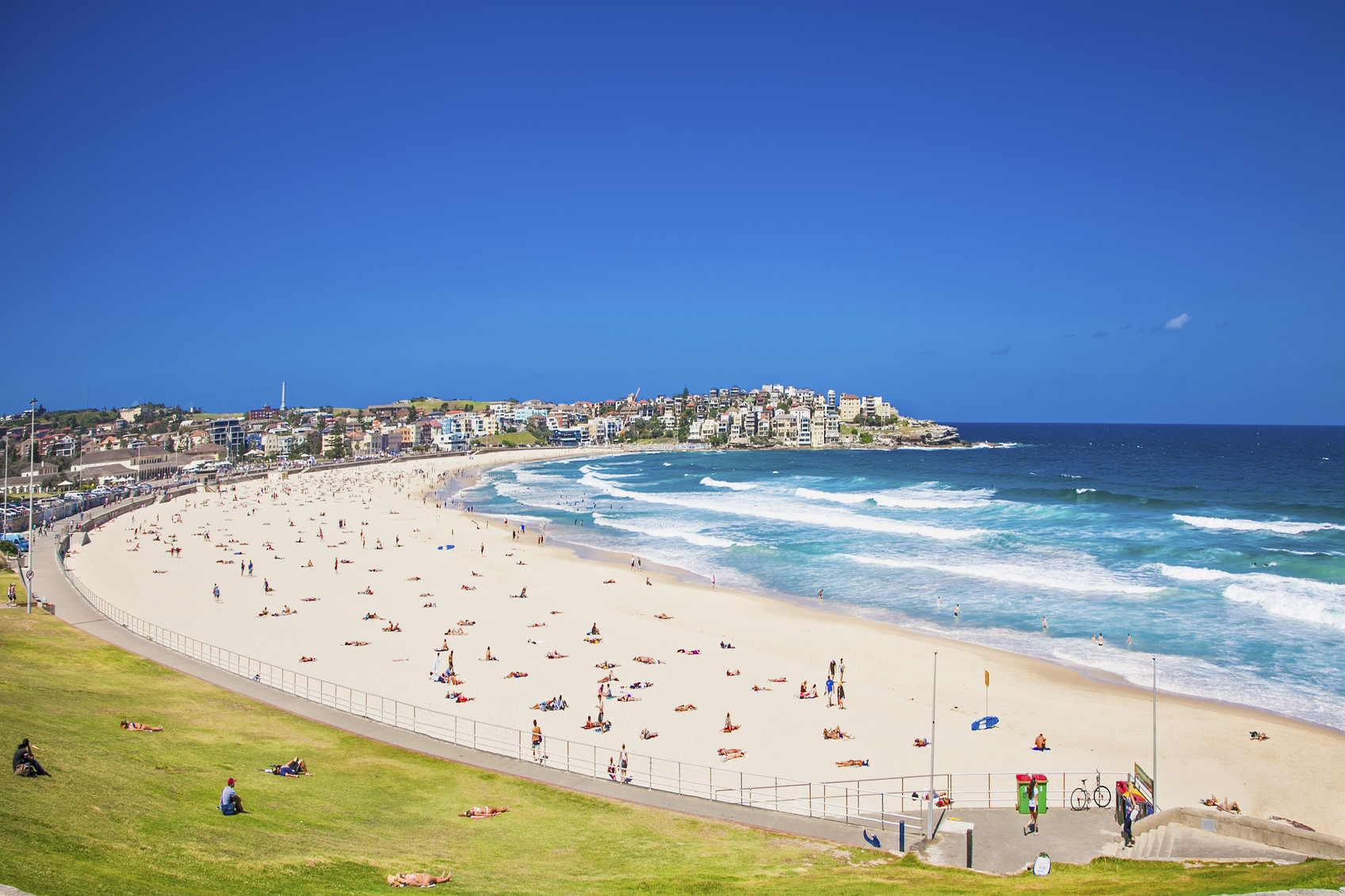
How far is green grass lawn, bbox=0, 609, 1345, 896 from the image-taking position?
9633 mm

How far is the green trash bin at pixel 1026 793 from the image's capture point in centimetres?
1252

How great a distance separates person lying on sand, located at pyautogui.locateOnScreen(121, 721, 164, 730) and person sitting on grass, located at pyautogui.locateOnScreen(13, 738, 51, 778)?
3.34 metres

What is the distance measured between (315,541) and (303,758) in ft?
122

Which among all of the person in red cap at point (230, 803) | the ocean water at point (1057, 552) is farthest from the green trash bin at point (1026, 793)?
the person in red cap at point (230, 803)

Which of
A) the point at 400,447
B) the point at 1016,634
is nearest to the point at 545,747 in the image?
the point at 1016,634

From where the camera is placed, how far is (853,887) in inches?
408

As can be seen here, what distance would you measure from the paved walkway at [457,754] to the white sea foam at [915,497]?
4858cm

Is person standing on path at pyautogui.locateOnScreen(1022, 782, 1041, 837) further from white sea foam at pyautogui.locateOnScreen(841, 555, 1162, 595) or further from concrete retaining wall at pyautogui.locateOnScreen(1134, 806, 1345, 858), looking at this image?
white sea foam at pyautogui.locateOnScreen(841, 555, 1162, 595)

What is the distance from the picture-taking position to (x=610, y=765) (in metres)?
16.1

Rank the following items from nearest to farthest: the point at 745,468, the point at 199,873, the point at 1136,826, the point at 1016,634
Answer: the point at 199,873 → the point at 1136,826 → the point at 1016,634 → the point at 745,468

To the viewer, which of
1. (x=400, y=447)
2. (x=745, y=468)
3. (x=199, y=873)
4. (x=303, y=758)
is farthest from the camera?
(x=400, y=447)

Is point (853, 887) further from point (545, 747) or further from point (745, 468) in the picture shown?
point (745, 468)

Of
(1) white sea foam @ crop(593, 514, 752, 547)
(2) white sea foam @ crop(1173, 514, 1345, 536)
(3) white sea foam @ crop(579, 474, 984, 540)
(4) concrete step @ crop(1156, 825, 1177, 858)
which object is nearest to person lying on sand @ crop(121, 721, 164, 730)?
(4) concrete step @ crop(1156, 825, 1177, 858)

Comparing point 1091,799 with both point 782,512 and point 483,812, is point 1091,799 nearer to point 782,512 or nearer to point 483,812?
point 483,812
